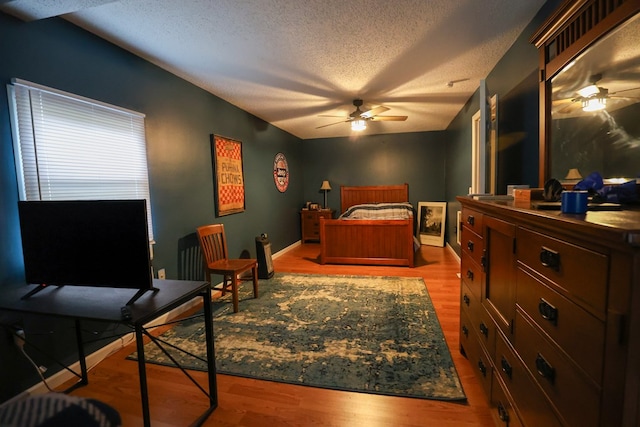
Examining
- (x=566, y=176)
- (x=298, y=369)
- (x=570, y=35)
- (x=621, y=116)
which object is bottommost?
(x=298, y=369)

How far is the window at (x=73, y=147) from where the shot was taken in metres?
1.71

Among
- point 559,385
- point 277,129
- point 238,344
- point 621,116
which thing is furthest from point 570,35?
point 277,129

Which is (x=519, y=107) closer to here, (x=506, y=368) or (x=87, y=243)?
(x=506, y=368)

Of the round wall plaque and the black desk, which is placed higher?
the round wall plaque

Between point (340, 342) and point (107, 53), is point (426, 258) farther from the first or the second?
point (107, 53)

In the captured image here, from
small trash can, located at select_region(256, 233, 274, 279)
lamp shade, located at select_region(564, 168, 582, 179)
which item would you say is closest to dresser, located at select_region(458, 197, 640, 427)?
lamp shade, located at select_region(564, 168, 582, 179)

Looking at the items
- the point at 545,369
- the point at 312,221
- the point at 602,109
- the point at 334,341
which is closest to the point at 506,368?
the point at 545,369

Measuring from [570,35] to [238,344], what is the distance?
2.79 metres

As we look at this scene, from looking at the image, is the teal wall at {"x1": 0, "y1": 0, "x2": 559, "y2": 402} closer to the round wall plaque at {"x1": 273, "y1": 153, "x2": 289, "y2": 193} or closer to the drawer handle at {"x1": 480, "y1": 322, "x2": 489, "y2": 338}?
the round wall plaque at {"x1": 273, "y1": 153, "x2": 289, "y2": 193}

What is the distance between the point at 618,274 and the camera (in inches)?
23.9

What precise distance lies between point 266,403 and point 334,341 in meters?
0.74

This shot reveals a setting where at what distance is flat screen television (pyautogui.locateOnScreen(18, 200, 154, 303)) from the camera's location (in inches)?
53.4

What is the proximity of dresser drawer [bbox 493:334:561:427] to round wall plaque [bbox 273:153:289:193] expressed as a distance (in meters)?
4.31

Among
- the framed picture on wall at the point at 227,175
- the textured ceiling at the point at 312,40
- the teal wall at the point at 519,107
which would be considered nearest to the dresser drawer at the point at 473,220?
the teal wall at the point at 519,107
